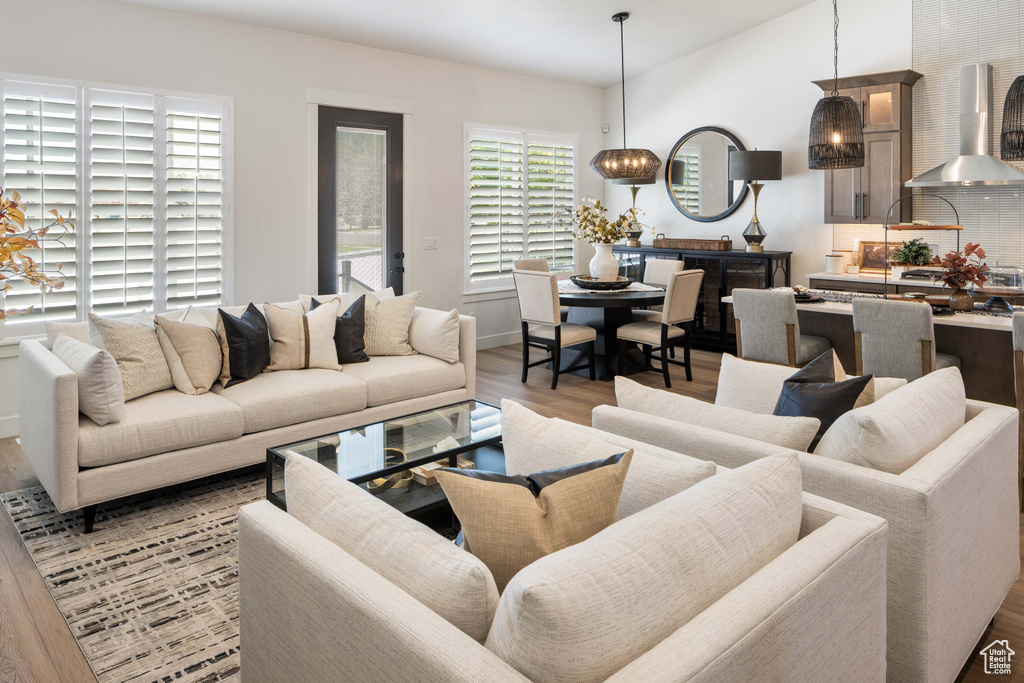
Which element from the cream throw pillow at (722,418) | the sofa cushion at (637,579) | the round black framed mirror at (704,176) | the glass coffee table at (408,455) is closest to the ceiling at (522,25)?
the round black framed mirror at (704,176)

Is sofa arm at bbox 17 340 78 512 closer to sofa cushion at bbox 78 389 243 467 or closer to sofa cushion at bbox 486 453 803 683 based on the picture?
sofa cushion at bbox 78 389 243 467

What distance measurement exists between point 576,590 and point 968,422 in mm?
1703

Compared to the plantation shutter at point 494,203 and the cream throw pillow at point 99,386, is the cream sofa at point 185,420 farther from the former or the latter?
the plantation shutter at point 494,203

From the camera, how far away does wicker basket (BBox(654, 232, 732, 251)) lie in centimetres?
671

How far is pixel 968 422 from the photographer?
218cm

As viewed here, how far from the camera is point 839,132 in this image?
12.7 ft

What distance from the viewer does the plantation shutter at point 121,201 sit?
4527mm

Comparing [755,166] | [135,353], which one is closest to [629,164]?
[755,166]

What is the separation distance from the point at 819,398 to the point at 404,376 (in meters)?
2.54

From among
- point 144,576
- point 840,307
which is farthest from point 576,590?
point 840,307

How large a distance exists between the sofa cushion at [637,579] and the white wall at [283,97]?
448 centimetres

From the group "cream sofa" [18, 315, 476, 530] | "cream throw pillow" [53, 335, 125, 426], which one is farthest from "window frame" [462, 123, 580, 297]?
"cream throw pillow" [53, 335, 125, 426]

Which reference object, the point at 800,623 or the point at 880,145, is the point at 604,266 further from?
the point at 800,623

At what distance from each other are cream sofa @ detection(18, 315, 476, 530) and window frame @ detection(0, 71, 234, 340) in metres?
1.12
